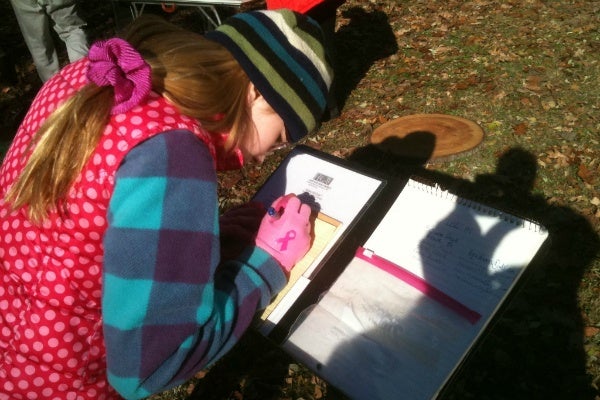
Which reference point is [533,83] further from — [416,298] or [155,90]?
[155,90]

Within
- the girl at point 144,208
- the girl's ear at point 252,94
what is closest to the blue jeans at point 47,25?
the girl at point 144,208

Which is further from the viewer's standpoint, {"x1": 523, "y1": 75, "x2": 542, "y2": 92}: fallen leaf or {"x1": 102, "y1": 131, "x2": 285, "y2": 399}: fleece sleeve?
{"x1": 523, "y1": 75, "x2": 542, "y2": 92}: fallen leaf

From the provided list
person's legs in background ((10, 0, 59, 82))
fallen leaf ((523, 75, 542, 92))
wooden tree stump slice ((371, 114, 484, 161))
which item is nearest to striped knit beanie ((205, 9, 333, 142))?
wooden tree stump slice ((371, 114, 484, 161))

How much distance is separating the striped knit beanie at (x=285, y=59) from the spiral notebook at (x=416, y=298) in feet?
1.61

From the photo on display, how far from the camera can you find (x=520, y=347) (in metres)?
2.55

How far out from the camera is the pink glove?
5.26ft

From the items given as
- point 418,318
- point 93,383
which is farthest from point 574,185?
point 93,383

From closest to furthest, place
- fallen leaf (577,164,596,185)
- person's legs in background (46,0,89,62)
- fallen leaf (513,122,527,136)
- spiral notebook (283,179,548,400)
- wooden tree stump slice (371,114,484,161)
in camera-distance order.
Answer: spiral notebook (283,179,548,400), fallen leaf (577,164,596,185), wooden tree stump slice (371,114,484,161), fallen leaf (513,122,527,136), person's legs in background (46,0,89,62)

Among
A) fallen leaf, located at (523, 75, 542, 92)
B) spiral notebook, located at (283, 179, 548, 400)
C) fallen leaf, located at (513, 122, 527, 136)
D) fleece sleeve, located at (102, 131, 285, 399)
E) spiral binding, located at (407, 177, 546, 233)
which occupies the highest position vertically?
fleece sleeve, located at (102, 131, 285, 399)

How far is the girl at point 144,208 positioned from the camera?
116 centimetres

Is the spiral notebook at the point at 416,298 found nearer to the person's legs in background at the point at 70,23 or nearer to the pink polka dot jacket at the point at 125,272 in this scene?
the pink polka dot jacket at the point at 125,272

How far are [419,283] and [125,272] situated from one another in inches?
33.5

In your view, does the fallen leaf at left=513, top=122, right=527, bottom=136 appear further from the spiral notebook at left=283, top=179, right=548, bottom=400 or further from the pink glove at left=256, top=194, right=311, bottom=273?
the pink glove at left=256, top=194, right=311, bottom=273

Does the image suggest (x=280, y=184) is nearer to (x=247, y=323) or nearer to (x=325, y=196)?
(x=325, y=196)
